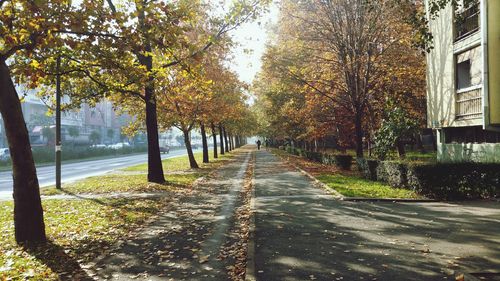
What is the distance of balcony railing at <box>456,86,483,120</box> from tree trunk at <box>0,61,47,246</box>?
1565 cm

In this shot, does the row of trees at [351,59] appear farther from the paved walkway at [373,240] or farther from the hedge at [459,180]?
the paved walkway at [373,240]

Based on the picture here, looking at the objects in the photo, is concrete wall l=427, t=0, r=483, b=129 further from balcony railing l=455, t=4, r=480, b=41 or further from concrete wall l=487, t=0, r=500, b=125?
concrete wall l=487, t=0, r=500, b=125

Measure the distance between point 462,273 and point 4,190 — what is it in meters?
18.3

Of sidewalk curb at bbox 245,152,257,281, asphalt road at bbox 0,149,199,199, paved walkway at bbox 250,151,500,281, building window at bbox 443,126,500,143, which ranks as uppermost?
building window at bbox 443,126,500,143

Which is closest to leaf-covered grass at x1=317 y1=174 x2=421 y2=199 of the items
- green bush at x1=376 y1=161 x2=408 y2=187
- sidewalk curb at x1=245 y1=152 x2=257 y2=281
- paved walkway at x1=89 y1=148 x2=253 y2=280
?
green bush at x1=376 y1=161 x2=408 y2=187

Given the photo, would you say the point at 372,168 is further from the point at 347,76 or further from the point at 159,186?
the point at 159,186

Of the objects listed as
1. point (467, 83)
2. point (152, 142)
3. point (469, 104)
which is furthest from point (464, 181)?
point (152, 142)

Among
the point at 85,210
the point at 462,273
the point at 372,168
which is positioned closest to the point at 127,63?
the point at 85,210

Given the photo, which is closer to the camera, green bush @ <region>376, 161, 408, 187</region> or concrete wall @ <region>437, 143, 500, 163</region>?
green bush @ <region>376, 161, 408, 187</region>

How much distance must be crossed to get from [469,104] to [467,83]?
1063mm

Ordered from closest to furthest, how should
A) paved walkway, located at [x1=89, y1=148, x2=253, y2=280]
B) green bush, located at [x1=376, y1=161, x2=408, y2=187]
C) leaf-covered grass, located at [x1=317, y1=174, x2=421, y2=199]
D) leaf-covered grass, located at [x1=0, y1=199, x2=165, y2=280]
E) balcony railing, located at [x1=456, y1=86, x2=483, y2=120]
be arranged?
paved walkway, located at [x1=89, y1=148, x2=253, y2=280] < leaf-covered grass, located at [x1=0, y1=199, x2=165, y2=280] < leaf-covered grass, located at [x1=317, y1=174, x2=421, y2=199] < green bush, located at [x1=376, y1=161, x2=408, y2=187] < balcony railing, located at [x1=456, y1=86, x2=483, y2=120]

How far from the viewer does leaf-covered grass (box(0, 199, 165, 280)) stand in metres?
6.05

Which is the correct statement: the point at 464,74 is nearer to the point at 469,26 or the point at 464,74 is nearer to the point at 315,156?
the point at 469,26

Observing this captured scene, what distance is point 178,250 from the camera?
271 inches
